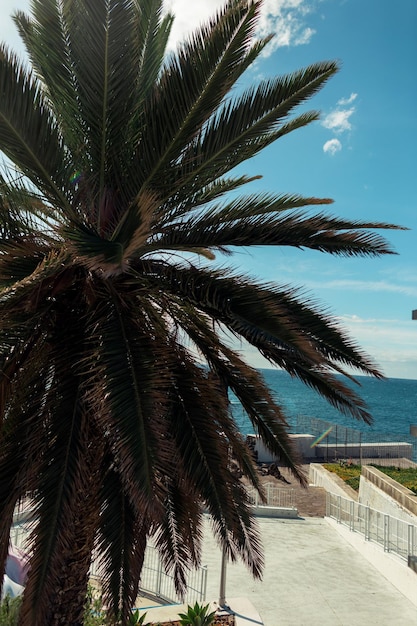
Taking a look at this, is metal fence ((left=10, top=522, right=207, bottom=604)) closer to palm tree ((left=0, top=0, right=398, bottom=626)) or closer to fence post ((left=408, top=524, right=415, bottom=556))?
fence post ((left=408, top=524, right=415, bottom=556))

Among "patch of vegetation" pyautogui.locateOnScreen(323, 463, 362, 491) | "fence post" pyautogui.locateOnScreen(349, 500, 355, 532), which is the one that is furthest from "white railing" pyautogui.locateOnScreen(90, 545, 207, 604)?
"patch of vegetation" pyautogui.locateOnScreen(323, 463, 362, 491)

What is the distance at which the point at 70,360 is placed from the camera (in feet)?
15.9

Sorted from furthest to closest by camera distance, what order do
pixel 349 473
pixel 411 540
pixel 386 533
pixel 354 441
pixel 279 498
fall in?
pixel 354 441 → pixel 349 473 → pixel 279 498 → pixel 386 533 → pixel 411 540

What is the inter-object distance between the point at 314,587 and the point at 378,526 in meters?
3.02

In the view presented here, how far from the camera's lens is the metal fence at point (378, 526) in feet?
39.0

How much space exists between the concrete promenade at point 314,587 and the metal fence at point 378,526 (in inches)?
23.6

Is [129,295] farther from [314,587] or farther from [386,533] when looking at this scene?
[386,533]

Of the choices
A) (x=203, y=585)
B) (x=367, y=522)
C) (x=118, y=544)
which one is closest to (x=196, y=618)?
(x=203, y=585)

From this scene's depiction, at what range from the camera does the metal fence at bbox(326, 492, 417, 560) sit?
11.9 metres

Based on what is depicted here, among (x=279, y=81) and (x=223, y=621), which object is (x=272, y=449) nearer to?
(x=279, y=81)

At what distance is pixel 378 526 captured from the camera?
13.4 m

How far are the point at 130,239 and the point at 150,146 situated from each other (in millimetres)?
1520

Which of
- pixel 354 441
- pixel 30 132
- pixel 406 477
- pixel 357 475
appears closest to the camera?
pixel 30 132

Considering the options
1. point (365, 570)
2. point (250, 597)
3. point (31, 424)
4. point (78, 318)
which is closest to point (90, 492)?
point (31, 424)
